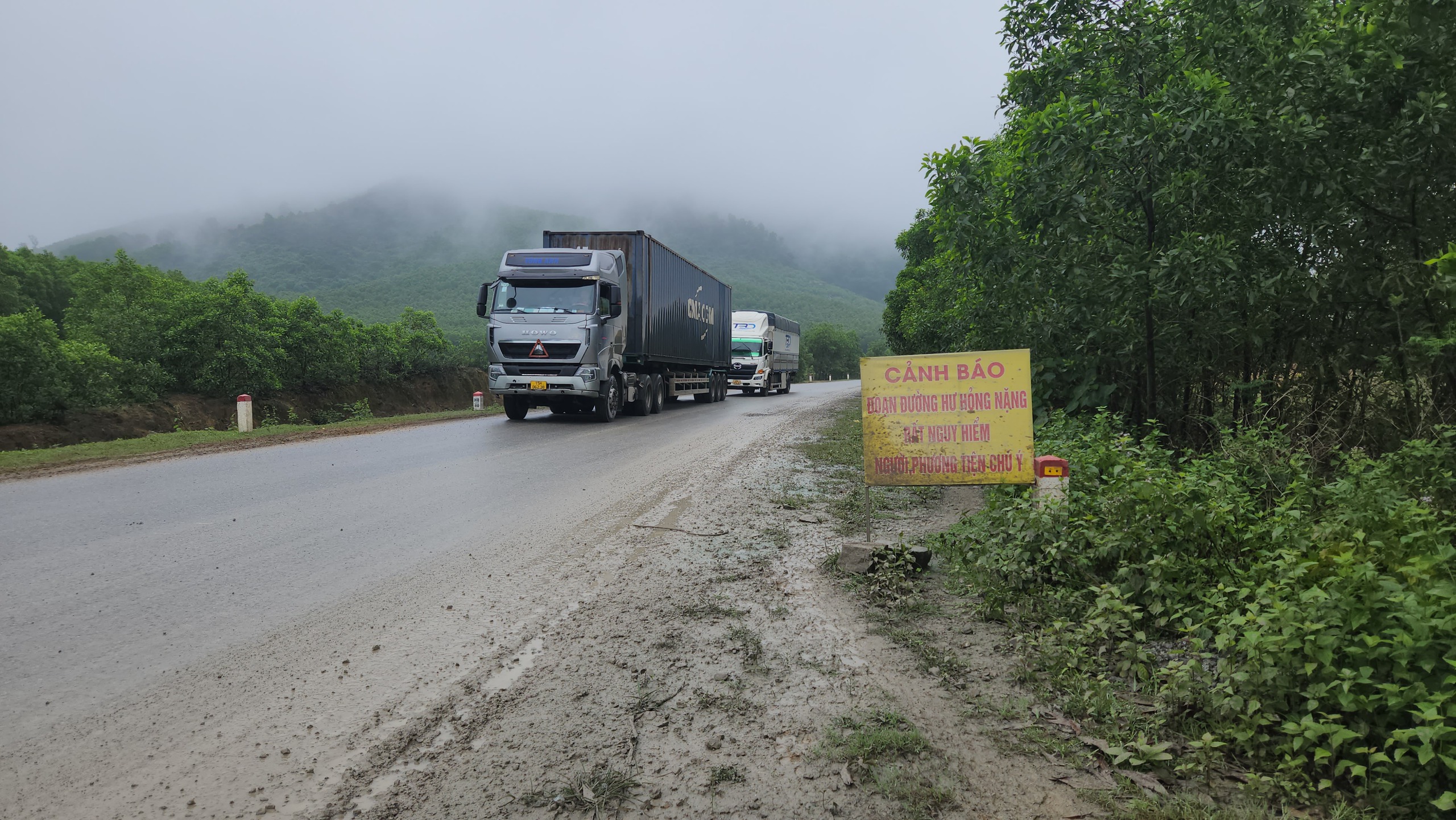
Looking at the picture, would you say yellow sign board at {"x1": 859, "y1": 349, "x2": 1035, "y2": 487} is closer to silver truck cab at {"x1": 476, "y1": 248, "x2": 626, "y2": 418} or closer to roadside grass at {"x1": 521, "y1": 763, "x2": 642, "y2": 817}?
roadside grass at {"x1": 521, "y1": 763, "x2": 642, "y2": 817}

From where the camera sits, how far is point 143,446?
12.7 meters

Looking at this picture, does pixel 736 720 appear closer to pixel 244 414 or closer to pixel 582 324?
pixel 582 324

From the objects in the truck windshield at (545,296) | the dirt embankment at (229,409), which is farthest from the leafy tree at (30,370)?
the truck windshield at (545,296)

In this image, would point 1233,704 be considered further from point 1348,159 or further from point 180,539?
point 180,539

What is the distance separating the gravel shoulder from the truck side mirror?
1262 centimetres

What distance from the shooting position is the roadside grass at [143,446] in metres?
Result: 10.6

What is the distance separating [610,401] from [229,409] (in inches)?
623

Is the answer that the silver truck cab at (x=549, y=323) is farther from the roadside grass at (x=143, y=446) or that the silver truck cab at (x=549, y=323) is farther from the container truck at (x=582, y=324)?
the roadside grass at (x=143, y=446)

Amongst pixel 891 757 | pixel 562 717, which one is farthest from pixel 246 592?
pixel 891 757

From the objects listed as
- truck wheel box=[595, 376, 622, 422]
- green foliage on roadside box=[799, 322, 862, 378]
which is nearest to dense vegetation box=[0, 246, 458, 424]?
truck wheel box=[595, 376, 622, 422]

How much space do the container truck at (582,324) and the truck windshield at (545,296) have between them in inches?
0.7

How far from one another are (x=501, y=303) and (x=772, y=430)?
657cm

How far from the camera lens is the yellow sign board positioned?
18.2ft

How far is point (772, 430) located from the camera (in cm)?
1616
